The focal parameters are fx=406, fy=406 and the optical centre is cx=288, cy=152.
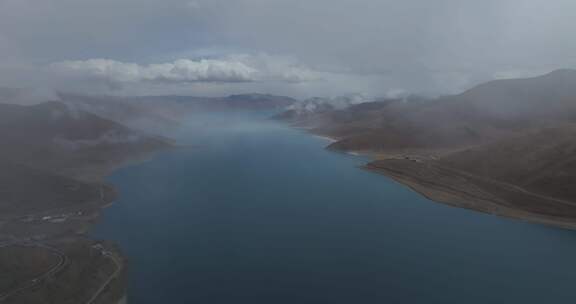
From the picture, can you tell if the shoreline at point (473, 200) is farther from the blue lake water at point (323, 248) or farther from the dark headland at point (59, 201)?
the dark headland at point (59, 201)

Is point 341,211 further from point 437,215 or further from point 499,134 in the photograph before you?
point 499,134

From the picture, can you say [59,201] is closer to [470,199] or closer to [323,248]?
[323,248]

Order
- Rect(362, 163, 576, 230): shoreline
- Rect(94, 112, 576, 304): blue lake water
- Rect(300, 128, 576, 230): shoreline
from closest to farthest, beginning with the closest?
Rect(94, 112, 576, 304): blue lake water
Rect(362, 163, 576, 230): shoreline
Rect(300, 128, 576, 230): shoreline

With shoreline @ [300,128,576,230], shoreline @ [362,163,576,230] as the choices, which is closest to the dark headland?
shoreline @ [362,163,576,230]

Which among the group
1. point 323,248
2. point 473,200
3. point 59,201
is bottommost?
point 59,201

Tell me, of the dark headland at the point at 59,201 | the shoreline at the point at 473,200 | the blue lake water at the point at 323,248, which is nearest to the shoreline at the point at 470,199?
the shoreline at the point at 473,200

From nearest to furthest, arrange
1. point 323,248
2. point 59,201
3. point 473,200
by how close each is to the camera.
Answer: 1. point 323,248
2. point 59,201
3. point 473,200

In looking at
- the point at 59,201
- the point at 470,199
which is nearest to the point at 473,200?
the point at 470,199

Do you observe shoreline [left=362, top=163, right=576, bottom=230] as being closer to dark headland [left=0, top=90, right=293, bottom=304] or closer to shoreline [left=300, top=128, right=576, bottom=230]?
shoreline [left=300, top=128, right=576, bottom=230]

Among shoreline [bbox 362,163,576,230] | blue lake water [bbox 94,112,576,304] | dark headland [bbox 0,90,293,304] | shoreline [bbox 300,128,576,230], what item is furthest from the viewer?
shoreline [bbox 300,128,576,230]
